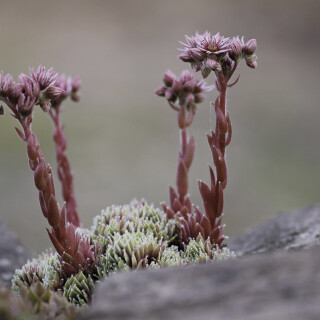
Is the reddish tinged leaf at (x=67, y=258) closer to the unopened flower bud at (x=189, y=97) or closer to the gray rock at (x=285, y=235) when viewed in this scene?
the unopened flower bud at (x=189, y=97)

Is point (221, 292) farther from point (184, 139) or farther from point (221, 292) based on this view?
point (184, 139)

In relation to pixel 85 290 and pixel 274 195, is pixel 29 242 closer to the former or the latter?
pixel 274 195

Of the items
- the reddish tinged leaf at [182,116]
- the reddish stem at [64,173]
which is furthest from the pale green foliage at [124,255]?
the reddish tinged leaf at [182,116]

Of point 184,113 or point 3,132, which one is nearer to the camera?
point 184,113

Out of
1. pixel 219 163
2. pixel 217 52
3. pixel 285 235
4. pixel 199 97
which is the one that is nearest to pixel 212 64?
pixel 217 52

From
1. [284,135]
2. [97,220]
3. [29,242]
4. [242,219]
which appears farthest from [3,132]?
[97,220]
